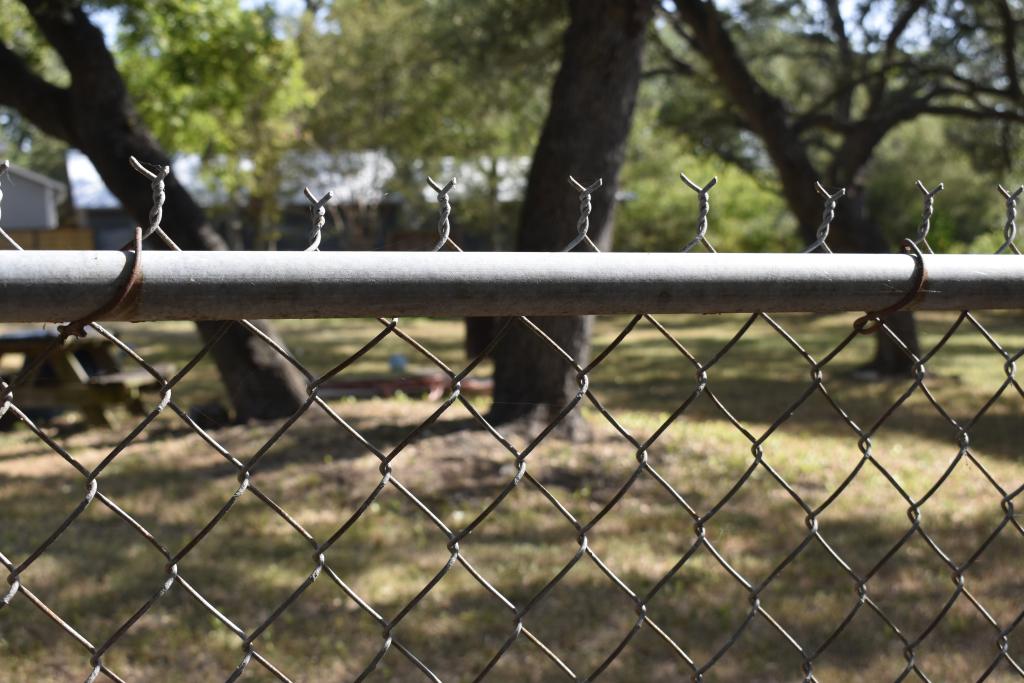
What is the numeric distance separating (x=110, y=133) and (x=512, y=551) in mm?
4425

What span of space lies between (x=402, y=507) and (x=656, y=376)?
660cm

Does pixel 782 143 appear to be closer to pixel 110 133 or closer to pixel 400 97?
pixel 110 133

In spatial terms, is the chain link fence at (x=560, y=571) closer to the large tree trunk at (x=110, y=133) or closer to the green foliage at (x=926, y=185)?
the large tree trunk at (x=110, y=133)

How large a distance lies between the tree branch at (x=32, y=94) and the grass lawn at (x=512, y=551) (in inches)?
92.1

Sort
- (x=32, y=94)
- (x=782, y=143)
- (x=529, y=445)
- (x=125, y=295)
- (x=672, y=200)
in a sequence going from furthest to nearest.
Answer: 1. (x=672, y=200)
2. (x=782, y=143)
3. (x=32, y=94)
4. (x=529, y=445)
5. (x=125, y=295)

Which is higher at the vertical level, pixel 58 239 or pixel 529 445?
pixel 529 445

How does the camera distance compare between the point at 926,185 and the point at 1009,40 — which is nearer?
the point at 1009,40

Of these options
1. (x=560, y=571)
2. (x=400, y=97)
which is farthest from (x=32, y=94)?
(x=400, y=97)

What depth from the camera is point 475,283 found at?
4.21ft

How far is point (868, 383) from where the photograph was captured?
11.0 meters

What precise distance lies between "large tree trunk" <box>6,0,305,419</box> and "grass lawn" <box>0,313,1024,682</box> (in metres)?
0.43

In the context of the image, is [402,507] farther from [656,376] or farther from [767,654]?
[656,376]

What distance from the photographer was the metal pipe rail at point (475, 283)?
1094 millimetres

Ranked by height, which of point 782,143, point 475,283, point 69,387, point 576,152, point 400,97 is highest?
point 475,283
